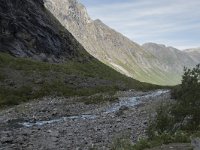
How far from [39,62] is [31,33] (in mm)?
19101

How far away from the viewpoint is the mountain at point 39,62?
72500 millimetres

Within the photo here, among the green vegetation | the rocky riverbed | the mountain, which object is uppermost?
the mountain

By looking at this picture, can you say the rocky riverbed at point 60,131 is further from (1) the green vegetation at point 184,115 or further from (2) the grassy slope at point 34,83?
(2) the grassy slope at point 34,83

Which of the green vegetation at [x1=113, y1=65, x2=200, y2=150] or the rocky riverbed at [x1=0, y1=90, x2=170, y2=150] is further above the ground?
the green vegetation at [x1=113, y1=65, x2=200, y2=150]

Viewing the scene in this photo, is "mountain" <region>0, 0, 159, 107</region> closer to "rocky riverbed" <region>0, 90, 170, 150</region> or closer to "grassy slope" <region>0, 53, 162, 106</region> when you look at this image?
"grassy slope" <region>0, 53, 162, 106</region>

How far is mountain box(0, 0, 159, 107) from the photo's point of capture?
7250cm

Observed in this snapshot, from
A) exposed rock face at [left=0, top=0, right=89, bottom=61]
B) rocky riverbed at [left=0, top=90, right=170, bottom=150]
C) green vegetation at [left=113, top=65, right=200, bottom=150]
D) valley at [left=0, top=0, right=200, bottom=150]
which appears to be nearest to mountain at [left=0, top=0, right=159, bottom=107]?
exposed rock face at [left=0, top=0, right=89, bottom=61]

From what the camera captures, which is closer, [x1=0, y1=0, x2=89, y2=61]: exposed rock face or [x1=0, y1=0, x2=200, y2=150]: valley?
[x1=0, y1=0, x2=200, y2=150]: valley

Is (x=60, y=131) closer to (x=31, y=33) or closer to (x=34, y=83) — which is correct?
(x=34, y=83)

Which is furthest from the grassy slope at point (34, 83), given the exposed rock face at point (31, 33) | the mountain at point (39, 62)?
the exposed rock face at point (31, 33)

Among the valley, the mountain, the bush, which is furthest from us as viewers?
the mountain

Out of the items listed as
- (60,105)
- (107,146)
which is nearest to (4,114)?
(60,105)

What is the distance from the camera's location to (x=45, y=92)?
2768 inches

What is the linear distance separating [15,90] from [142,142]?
167ft
